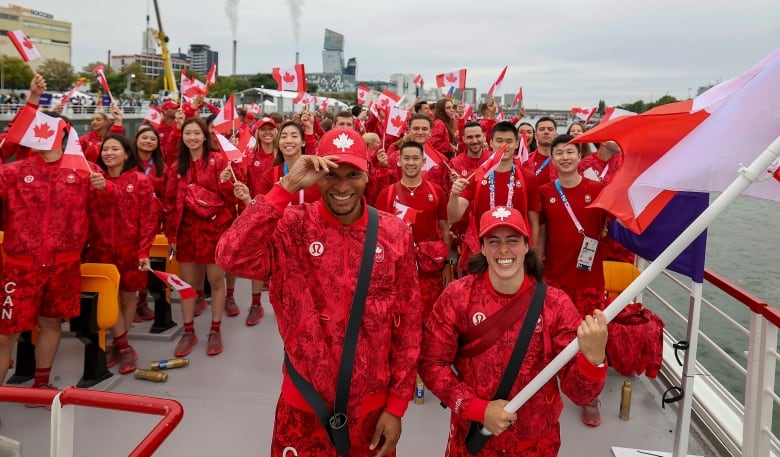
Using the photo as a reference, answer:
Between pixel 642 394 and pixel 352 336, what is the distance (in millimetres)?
3044

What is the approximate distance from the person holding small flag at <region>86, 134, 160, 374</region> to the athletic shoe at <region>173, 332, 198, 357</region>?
1.06ft

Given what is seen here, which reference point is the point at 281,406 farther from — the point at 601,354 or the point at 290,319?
the point at 601,354

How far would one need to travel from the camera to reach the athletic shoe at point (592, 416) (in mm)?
3510

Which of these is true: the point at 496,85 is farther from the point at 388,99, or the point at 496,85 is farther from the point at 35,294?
the point at 35,294

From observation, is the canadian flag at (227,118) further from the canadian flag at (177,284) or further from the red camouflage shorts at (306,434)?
the red camouflage shorts at (306,434)

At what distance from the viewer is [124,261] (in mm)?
4172

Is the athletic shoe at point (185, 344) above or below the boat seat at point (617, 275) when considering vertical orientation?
below

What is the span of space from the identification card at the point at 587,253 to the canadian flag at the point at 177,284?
291 cm

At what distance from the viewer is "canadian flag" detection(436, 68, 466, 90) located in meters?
9.86

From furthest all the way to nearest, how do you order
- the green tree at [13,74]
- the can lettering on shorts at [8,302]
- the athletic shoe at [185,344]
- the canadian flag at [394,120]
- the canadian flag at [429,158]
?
the green tree at [13,74]
the canadian flag at [394,120]
the canadian flag at [429,158]
the athletic shoe at [185,344]
the can lettering on shorts at [8,302]

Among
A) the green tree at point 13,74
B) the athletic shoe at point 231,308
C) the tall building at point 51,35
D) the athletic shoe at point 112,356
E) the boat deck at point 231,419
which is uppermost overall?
the tall building at point 51,35

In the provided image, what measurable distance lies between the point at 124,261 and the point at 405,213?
2.31 m

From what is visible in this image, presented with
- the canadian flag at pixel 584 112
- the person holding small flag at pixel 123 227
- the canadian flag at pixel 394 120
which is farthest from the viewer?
the canadian flag at pixel 584 112

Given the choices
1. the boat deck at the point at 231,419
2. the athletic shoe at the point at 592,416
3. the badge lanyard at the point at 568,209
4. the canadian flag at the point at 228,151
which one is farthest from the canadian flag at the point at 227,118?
the athletic shoe at the point at 592,416
